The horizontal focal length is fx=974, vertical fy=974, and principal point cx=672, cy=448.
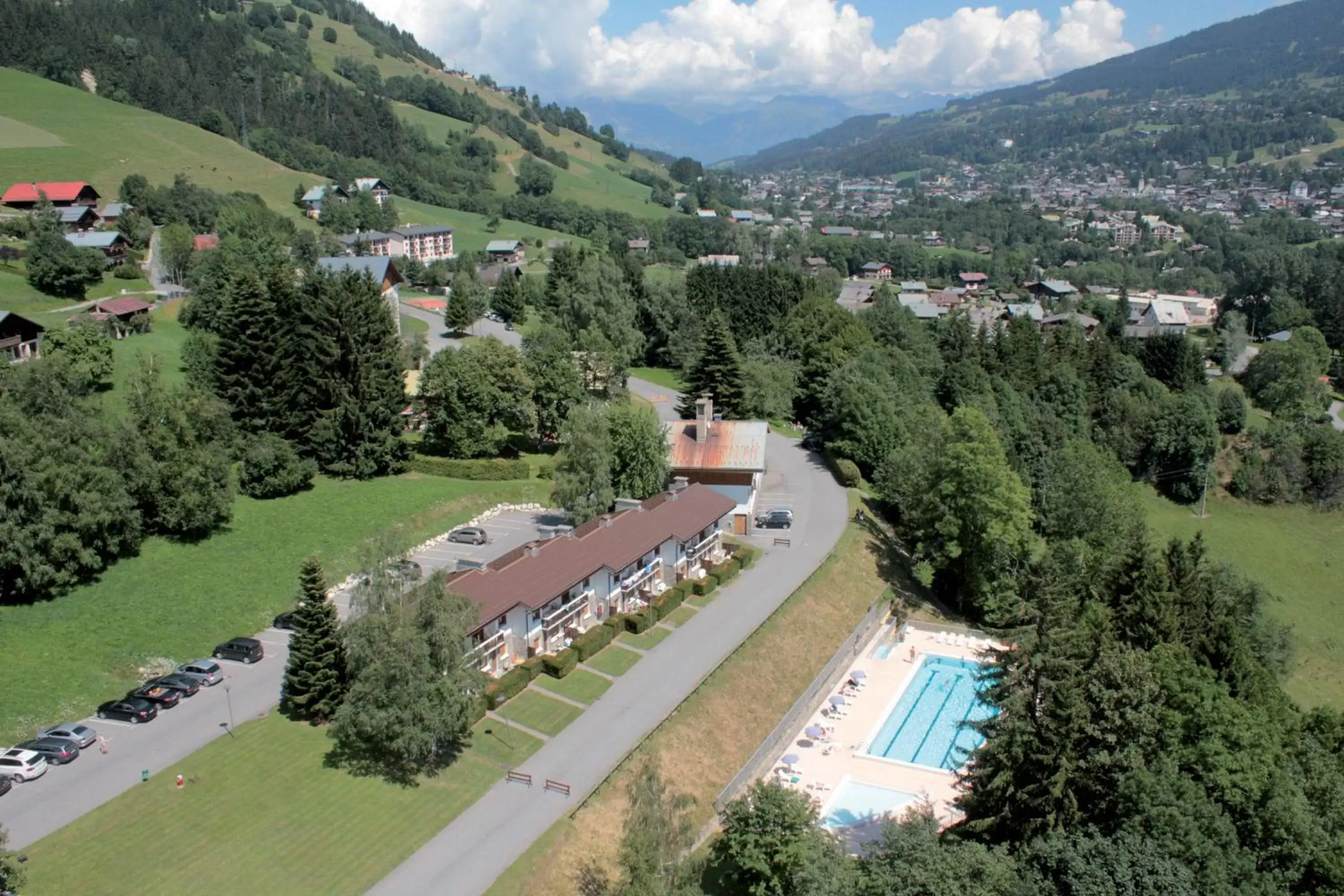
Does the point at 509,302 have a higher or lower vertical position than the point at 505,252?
lower

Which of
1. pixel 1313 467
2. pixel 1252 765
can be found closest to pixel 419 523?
pixel 1252 765

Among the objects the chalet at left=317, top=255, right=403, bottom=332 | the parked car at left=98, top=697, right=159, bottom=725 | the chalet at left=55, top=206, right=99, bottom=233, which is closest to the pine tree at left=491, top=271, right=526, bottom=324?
the chalet at left=317, top=255, right=403, bottom=332

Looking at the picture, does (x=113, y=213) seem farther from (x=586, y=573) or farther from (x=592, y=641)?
(x=592, y=641)

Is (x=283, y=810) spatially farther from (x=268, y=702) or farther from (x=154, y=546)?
(x=154, y=546)

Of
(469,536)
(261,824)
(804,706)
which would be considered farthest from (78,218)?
(804,706)

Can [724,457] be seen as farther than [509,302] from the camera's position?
No

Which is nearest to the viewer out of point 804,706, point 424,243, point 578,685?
point 578,685

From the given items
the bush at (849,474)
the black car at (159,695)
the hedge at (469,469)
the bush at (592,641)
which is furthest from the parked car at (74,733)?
the bush at (849,474)
